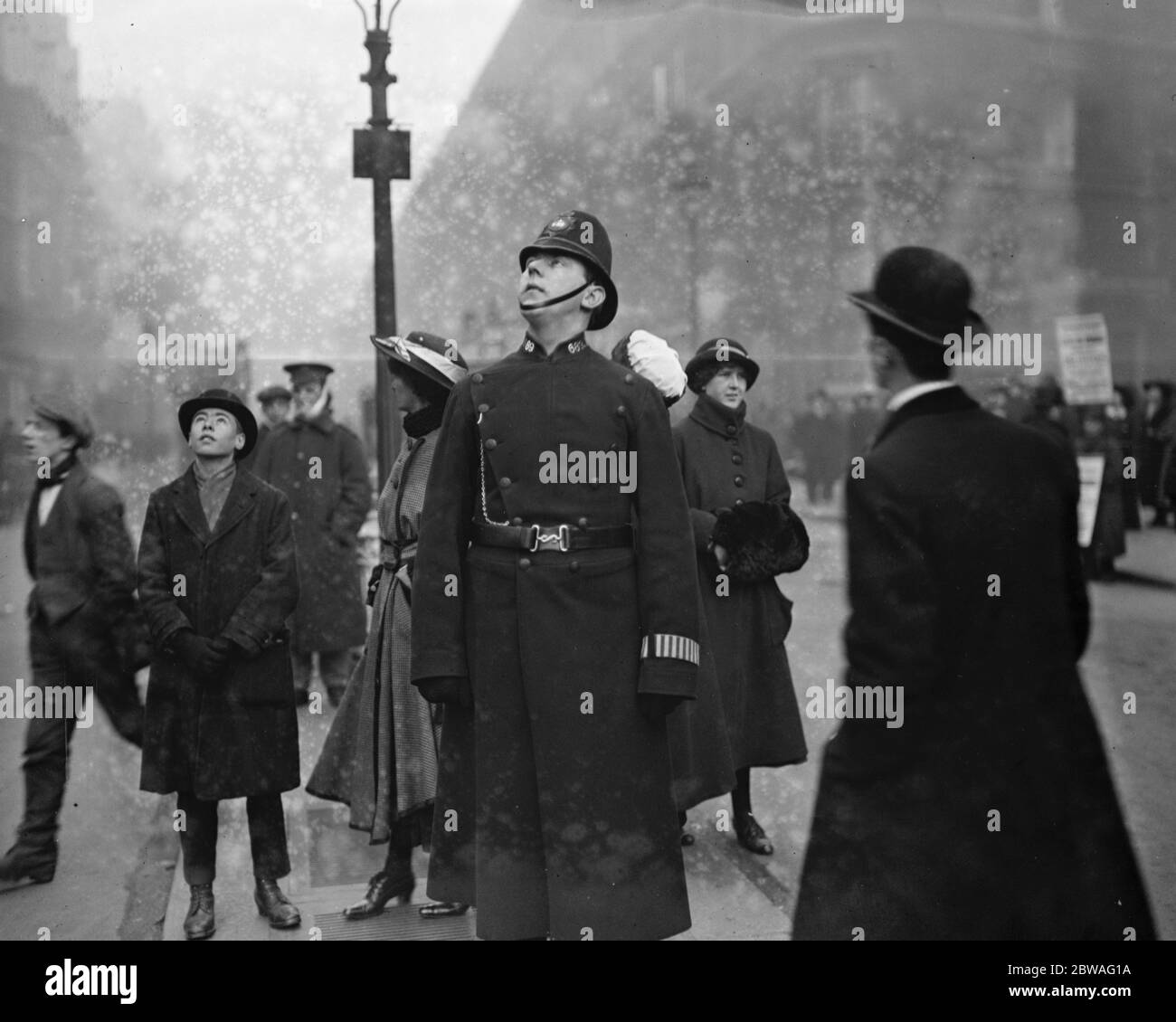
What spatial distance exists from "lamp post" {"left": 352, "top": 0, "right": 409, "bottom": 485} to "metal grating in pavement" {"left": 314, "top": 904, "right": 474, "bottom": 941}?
3.14 meters

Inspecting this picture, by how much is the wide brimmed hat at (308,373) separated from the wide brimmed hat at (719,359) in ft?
9.21

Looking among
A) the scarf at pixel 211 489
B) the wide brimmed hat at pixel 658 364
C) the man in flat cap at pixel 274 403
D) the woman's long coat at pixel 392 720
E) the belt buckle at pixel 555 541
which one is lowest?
the woman's long coat at pixel 392 720

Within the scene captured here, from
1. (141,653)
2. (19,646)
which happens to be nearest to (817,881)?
(141,653)

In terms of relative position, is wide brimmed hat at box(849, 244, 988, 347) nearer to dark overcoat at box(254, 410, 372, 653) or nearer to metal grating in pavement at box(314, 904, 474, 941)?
metal grating in pavement at box(314, 904, 474, 941)

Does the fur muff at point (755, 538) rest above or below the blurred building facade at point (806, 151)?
below

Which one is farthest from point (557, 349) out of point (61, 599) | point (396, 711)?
point (61, 599)

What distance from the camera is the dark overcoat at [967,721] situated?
2.53 m

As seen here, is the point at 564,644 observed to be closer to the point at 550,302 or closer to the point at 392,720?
the point at 550,302

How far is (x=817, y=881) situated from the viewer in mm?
2615

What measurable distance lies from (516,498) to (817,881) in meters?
1.27

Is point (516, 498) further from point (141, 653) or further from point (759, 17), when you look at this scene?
point (759, 17)

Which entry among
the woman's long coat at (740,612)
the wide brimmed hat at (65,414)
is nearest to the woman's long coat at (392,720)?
the woman's long coat at (740,612)

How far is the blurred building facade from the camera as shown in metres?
5.03

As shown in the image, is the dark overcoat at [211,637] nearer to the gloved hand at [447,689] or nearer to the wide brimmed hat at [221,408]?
the wide brimmed hat at [221,408]
